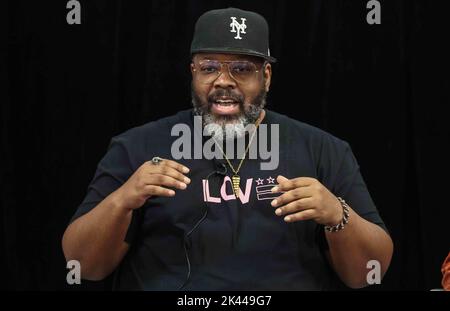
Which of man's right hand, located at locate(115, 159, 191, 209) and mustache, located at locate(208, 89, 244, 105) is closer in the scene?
man's right hand, located at locate(115, 159, 191, 209)

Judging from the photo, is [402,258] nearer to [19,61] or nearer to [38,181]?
[38,181]

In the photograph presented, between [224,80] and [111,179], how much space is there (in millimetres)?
457

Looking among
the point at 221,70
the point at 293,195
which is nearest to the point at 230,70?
the point at 221,70

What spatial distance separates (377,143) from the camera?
9.20 ft

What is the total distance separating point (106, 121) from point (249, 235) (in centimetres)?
83

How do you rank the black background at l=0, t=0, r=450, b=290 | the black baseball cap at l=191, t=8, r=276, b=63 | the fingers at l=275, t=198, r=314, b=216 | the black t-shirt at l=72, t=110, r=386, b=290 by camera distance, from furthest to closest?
the black background at l=0, t=0, r=450, b=290 → the black baseball cap at l=191, t=8, r=276, b=63 → the black t-shirt at l=72, t=110, r=386, b=290 → the fingers at l=275, t=198, r=314, b=216

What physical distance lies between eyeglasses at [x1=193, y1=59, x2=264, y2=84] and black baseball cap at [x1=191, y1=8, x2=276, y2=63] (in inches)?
1.4

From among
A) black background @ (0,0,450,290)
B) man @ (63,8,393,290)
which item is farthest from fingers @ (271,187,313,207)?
black background @ (0,0,450,290)

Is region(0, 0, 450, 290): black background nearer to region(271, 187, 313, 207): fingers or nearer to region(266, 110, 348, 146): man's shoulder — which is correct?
region(266, 110, 348, 146): man's shoulder

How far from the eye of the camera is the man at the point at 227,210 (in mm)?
2223

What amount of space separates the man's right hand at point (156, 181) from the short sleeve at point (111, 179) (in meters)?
0.22

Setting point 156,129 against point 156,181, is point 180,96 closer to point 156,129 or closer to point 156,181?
point 156,129

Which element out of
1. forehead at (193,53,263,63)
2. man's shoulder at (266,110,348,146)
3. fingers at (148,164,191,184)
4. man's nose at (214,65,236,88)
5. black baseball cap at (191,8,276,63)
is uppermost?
black baseball cap at (191,8,276,63)

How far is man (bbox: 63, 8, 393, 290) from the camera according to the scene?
7.29ft
